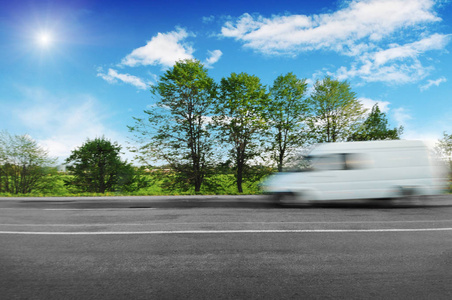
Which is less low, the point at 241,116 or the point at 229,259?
the point at 241,116

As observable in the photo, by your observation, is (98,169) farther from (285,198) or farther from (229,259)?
(229,259)

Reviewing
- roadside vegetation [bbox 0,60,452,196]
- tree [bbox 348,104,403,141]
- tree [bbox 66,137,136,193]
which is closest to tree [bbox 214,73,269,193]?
roadside vegetation [bbox 0,60,452,196]

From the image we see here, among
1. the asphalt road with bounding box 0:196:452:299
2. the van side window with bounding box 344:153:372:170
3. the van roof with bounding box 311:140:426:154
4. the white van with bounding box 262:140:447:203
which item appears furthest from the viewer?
the van roof with bounding box 311:140:426:154

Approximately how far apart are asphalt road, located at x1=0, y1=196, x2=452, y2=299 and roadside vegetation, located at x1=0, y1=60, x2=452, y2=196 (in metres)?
19.5

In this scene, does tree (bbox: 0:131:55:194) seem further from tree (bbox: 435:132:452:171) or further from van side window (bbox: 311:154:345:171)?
tree (bbox: 435:132:452:171)

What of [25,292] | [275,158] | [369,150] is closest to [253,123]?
[275,158]

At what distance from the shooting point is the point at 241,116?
28.0 metres

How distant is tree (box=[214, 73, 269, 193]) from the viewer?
90.4 feet

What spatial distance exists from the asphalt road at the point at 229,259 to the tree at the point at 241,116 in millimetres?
20788

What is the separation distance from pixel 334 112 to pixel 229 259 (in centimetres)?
3027

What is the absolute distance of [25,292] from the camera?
2.91 m

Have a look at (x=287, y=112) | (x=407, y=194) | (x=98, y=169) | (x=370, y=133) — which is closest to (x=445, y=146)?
(x=370, y=133)

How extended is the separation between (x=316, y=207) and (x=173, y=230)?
524 centimetres

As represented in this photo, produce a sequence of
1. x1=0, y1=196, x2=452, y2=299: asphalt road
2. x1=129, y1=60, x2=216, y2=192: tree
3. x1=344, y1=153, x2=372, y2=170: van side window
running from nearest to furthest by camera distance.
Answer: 1. x1=0, y1=196, x2=452, y2=299: asphalt road
2. x1=344, y1=153, x2=372, y2=170: van side window
3. x1=129, y1=60, x2=216, y2=192: tree
